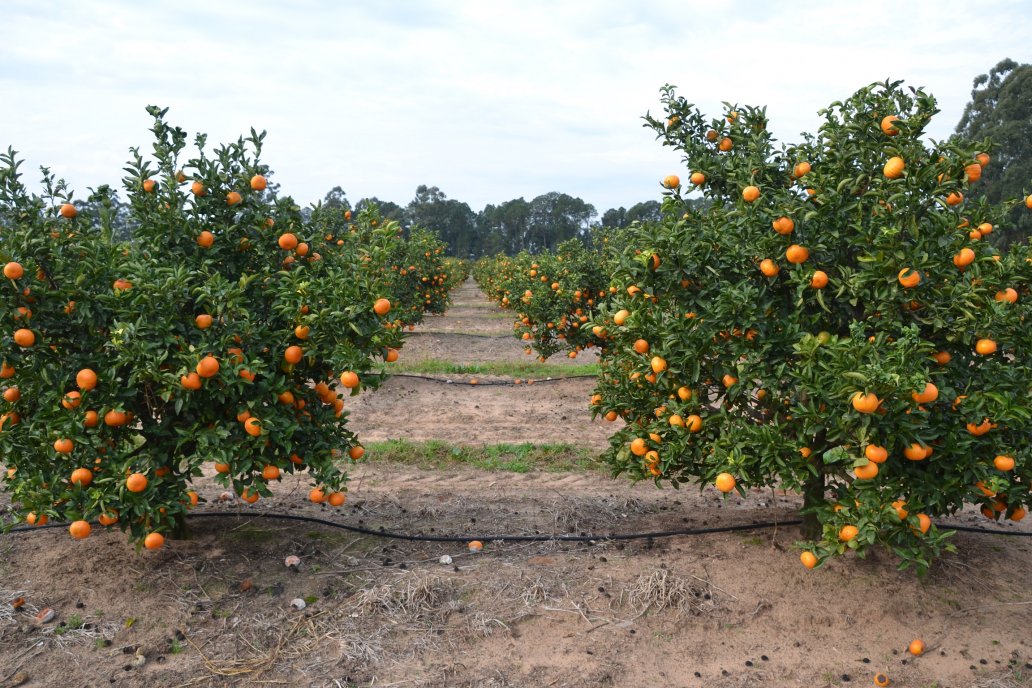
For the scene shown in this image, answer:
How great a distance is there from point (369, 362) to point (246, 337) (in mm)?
729

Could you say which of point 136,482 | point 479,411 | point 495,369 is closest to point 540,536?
point 136,482

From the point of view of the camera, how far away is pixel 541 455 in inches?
300

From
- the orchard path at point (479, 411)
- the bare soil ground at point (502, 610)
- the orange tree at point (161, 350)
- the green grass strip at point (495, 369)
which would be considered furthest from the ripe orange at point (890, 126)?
the green grass strip at point (495, 369)

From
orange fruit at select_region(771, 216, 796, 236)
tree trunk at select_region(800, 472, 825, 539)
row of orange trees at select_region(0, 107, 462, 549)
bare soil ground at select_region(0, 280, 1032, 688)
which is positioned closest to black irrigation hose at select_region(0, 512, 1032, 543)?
bare soil ground at select_region(0, 280, 1032, 688)

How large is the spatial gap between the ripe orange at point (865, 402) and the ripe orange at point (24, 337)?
13.2 ft

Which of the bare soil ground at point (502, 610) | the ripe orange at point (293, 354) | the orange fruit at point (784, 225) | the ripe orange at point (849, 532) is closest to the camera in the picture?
the ripe orange at point (849, 532)

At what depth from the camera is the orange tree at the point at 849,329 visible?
342 centimetres

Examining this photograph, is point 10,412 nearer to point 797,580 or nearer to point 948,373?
point 797,580

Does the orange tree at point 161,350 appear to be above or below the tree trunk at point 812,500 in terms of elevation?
above

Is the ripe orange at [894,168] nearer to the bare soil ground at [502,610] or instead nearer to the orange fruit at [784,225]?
the orange fruit at [784,225]

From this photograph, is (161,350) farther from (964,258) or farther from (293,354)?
(964,258)

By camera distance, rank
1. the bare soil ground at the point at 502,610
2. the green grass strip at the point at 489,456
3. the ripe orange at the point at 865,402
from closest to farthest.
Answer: the ripe orange at the point at 865,402 < the bare soil ground at the point at 502,610 < the green grass strip at the point at 489,456

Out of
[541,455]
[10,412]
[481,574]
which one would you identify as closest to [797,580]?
[481,574]

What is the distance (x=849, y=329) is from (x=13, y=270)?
4362mm
